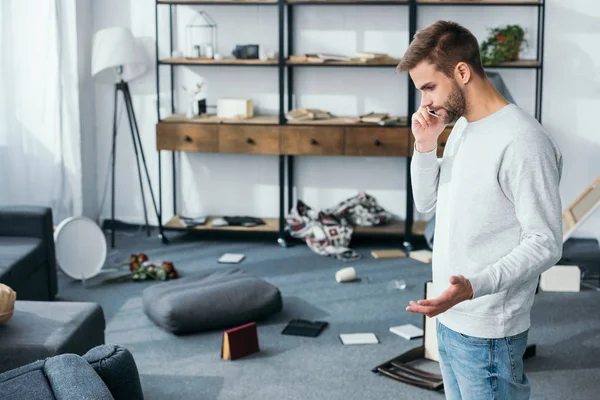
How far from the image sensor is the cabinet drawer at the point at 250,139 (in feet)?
19.6

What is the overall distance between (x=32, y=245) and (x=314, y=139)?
2.02 m

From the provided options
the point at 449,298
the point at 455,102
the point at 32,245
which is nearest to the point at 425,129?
the point at 455,102

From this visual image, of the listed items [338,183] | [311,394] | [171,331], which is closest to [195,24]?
[338,183]

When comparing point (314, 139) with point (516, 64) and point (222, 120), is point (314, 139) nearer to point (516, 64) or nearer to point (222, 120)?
point (222, 120)

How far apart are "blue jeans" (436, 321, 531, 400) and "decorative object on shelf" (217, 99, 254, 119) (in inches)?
164

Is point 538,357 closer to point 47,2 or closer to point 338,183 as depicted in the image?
point 338,183

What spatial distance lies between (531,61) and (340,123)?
133 cm

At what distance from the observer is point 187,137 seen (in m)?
6.06

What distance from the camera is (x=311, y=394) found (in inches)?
146

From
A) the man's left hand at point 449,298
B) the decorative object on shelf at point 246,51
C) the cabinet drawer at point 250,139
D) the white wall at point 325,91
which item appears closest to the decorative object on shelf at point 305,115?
the cabinet drawer at point 250,139

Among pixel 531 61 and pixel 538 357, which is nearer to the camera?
pixel 538 357

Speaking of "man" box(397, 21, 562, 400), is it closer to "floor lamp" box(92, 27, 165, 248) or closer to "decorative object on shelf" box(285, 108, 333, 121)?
"decorative object on shelf" box(285, 108, 333, 121)

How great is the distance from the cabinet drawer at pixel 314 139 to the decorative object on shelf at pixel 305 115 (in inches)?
3.5

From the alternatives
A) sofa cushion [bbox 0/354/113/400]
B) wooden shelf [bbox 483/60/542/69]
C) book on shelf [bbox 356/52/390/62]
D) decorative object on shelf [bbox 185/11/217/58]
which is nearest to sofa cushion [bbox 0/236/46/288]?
sofa cushion [bbox 0/354/113/400]
